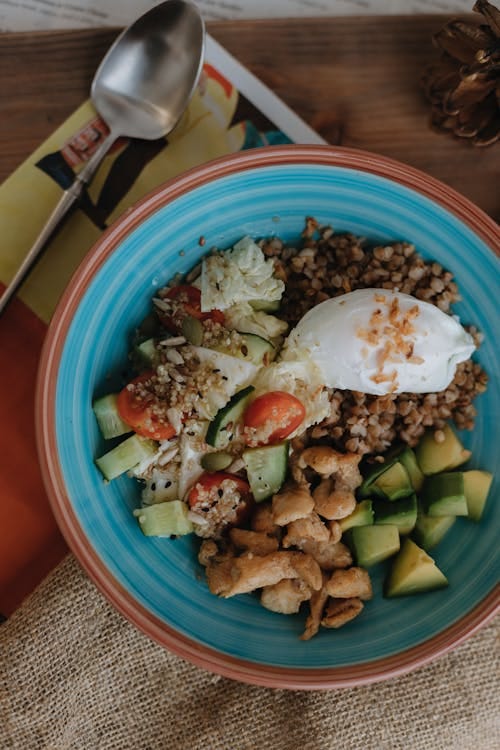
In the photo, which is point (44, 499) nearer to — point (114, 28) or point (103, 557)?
point (103, 557)

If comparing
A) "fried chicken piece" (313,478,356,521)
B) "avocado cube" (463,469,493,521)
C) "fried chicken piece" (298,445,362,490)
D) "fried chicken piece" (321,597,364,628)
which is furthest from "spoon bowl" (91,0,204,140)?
"fried chicken piece" (321,597,364,628)

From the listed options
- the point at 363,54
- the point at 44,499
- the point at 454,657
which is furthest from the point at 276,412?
the point at 363,54

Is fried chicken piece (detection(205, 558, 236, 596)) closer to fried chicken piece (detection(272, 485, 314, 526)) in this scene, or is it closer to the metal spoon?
fried chicken piece (detection(272, 485, 314, 526))

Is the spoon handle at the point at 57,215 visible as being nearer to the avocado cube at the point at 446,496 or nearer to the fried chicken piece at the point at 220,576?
the fried chicken piece at the point at 220,576

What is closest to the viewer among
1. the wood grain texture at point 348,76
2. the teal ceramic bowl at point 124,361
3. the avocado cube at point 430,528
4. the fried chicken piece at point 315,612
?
the teal ceramic bowl at point 124,361

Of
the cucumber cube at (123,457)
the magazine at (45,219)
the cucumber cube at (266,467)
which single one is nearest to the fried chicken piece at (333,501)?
the cucumber cube at (266,467)

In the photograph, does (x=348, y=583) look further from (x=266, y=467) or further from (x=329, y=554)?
Result: (x=266, y=467)

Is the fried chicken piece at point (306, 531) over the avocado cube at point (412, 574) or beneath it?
over
